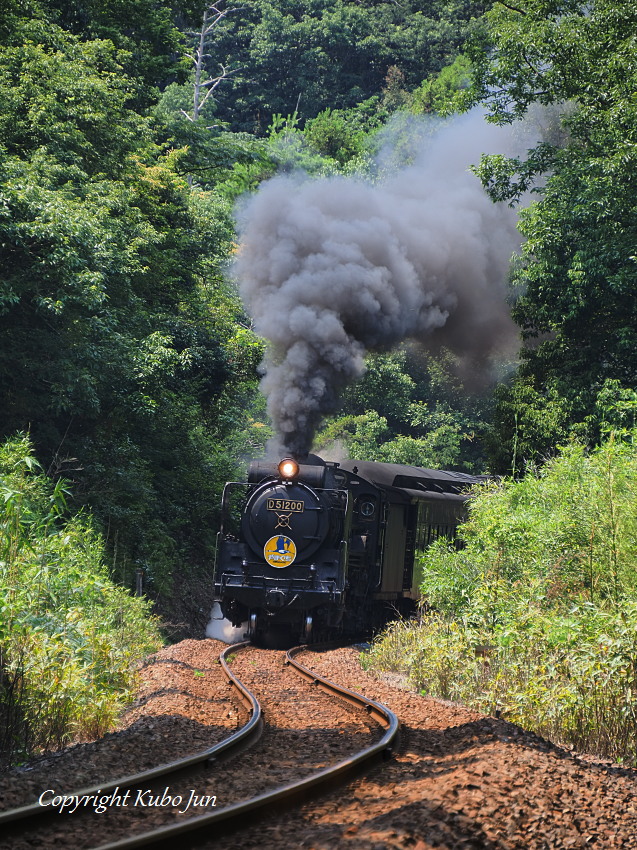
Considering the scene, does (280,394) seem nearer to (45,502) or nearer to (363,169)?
(45,502)

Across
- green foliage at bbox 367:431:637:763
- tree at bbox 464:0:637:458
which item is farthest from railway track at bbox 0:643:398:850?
tree at bbox 464:0:637:458

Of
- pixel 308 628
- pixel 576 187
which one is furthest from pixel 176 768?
pixel 576 187

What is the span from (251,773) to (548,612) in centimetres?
430

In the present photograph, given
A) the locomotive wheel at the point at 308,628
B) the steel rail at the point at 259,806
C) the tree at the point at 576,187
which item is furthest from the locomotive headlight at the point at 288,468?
the tree at the point at 576,187

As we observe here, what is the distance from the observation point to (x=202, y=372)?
931 inches

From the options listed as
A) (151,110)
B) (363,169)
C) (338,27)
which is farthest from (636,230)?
(338,27)

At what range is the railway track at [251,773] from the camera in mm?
4562

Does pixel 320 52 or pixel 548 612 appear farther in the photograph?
pixel 320 52

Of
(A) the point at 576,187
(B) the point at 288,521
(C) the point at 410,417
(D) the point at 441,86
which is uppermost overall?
(D) the point at 441,86

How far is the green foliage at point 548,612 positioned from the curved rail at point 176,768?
232 centimetres

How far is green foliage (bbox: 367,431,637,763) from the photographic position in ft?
25.7

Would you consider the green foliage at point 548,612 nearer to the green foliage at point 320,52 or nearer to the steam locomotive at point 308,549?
the steam locomotive at point 308,549

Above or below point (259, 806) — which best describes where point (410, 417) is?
above

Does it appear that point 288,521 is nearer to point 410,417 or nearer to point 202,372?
point 202,372
